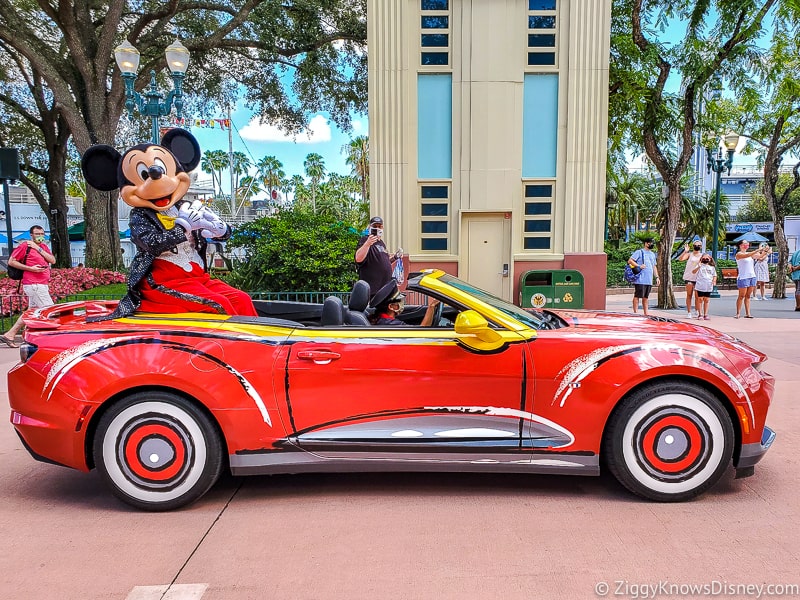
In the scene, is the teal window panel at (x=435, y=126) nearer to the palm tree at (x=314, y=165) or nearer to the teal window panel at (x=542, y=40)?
the teal window panel at (x=542, y=40)

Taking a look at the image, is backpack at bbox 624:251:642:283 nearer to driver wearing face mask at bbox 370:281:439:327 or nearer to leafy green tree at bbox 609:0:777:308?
leafy green tree at bbox 609:0:777:308

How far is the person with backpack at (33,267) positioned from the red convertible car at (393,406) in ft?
20.6

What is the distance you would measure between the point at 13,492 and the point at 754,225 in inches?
2004

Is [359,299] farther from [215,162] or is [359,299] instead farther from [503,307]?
[215,162]

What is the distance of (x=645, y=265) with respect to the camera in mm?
11539

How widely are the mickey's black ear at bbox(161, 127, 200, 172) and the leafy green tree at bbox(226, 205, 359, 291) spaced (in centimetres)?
529

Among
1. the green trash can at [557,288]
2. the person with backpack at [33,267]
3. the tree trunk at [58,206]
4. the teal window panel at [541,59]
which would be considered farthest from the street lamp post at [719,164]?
the tree trunk at [58,206]

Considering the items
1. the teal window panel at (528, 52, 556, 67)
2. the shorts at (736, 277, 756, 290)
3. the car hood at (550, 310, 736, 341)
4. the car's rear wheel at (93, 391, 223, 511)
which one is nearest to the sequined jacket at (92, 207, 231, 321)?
the car's rear wheel at (93, 391, 223, 511)

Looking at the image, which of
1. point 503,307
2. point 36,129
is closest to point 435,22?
point 503,307

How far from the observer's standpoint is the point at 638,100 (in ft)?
40.8

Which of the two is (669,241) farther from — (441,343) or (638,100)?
(441,343)

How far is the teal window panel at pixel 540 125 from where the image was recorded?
10766 mm

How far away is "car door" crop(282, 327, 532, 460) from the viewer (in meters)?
3.19

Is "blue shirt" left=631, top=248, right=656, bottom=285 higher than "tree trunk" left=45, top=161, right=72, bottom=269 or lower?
lower
